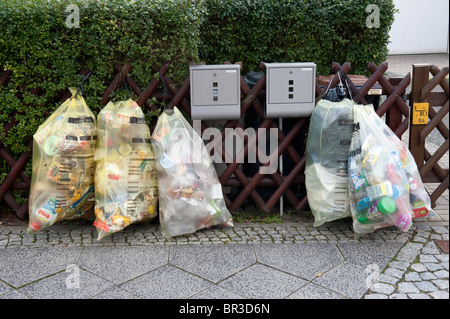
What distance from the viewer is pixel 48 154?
4.32 m

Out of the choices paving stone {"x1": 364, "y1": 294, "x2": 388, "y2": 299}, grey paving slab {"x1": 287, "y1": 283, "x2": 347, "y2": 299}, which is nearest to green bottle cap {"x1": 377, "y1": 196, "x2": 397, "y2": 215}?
paving stone {"x1": 364, "y1": 294, "x2": 388, "y2": 299}

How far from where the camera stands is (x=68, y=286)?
3.68 m

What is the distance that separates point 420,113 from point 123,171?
2.80 meters

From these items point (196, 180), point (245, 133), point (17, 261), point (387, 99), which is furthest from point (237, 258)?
point (387, 99)

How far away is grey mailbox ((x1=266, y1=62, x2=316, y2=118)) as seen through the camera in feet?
14.9

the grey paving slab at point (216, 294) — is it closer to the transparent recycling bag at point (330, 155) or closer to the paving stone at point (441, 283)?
the transparent recycling bag at point (330, 155)

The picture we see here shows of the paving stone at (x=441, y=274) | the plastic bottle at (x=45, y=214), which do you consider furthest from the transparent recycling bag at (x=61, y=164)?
the paving stone at (x=441, y=274)

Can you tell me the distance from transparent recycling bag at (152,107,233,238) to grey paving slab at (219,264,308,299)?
75 centimetres

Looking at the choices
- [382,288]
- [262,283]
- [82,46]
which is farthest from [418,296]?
[82,46]

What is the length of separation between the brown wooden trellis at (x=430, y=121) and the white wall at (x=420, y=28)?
12.9 m

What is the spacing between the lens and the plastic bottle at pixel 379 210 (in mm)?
4086

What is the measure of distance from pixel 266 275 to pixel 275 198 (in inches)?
46.3

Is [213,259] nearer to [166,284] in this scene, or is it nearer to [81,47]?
[166,284]

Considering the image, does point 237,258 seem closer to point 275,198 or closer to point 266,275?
point 266,275
